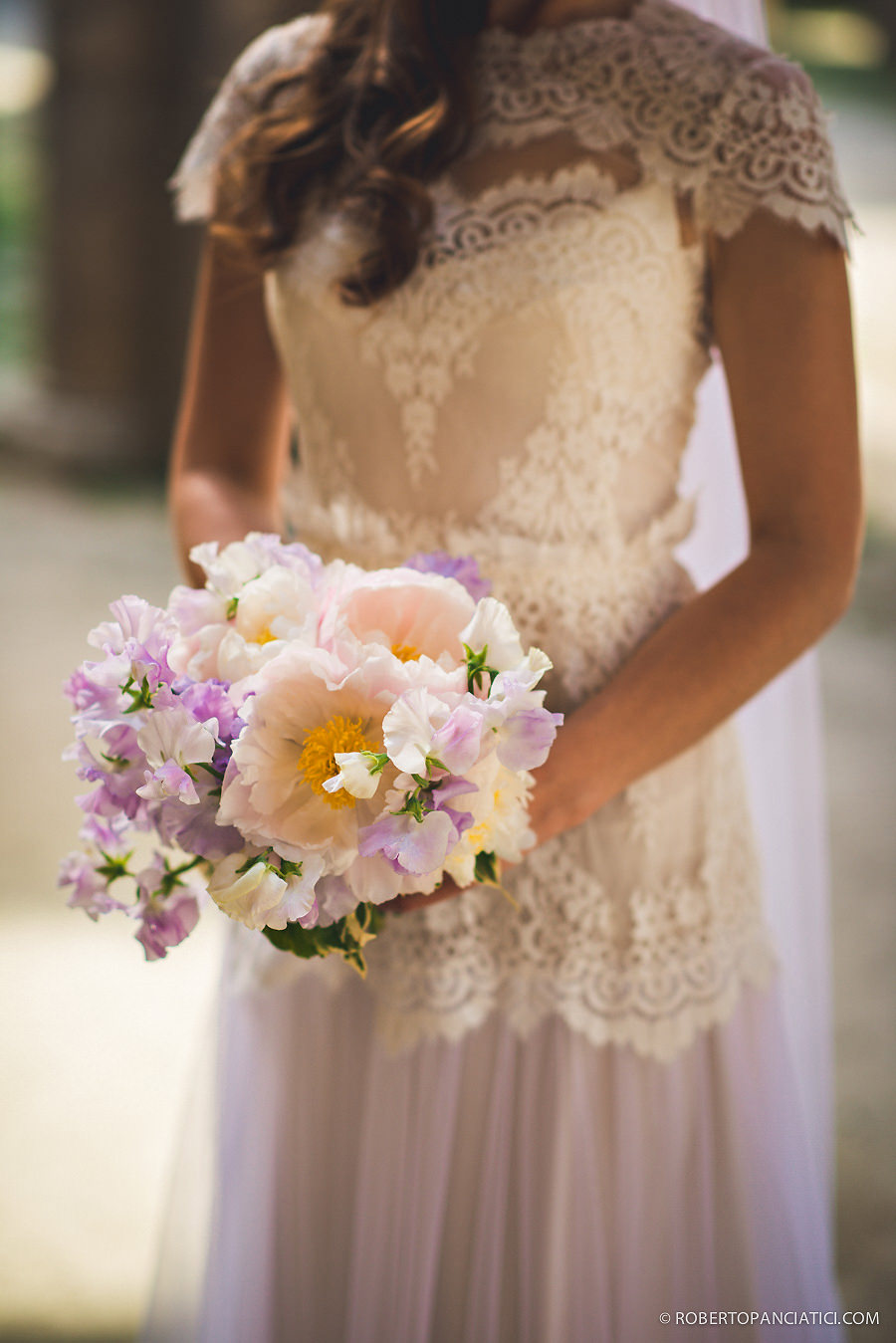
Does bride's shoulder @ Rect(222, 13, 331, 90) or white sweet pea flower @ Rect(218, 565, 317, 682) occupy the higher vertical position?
bride's shoulder @ Rect(222, 13, 331, 90)

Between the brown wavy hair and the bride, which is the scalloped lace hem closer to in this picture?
the bride

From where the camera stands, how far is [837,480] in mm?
1083

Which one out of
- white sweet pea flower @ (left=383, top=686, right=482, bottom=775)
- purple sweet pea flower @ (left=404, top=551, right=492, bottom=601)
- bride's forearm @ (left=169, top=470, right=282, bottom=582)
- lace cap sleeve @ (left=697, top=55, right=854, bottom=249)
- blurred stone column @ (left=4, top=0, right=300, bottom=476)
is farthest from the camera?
blurred stone column @ (left=4, top=0, right=300, bottom=476)

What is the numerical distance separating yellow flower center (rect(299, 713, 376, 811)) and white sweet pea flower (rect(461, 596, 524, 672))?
99 mm

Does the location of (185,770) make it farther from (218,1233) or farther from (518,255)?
(218,1233)

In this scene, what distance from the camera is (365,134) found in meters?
1.25

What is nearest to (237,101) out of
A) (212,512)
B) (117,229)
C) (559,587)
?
(212,512)

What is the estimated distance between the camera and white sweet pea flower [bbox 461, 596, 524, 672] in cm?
81

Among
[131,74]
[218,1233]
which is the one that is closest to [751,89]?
[218,1233]

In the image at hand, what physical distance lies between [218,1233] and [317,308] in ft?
3.31

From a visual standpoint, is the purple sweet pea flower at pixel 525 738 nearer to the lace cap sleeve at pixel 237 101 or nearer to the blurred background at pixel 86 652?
the blurred background at pixel 86 652

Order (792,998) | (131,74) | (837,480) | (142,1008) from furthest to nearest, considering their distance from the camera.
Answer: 1. (131,74)
2. (142,1008)
3. (792,998)
4. (837,480)

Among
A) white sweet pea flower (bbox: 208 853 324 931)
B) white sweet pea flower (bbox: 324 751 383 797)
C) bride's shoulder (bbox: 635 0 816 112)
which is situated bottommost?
white sweet pea flower (bbox: 208 853 324 931)

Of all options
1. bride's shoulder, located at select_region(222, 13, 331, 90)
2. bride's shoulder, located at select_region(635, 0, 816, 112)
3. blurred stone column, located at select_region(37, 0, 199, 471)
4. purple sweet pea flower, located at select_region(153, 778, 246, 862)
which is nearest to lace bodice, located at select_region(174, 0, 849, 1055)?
bride's shoulder, located at select_region(635, 0, 816, 112)
